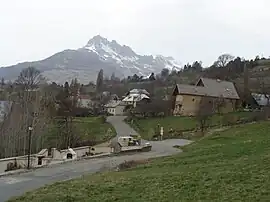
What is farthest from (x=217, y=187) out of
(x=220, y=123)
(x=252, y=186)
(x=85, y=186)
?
(x=220, y=123)

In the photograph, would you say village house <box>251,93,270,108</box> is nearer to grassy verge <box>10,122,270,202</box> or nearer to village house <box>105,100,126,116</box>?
village house <box>105,100,126,116</box>

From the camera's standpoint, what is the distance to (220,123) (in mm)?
64750

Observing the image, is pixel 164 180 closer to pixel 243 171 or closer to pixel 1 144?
pixel 243 171

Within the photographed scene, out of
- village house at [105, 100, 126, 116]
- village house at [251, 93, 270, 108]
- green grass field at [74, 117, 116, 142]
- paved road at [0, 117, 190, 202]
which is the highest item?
village house at [251, 93, 270, 108]

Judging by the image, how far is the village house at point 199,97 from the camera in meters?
85.1

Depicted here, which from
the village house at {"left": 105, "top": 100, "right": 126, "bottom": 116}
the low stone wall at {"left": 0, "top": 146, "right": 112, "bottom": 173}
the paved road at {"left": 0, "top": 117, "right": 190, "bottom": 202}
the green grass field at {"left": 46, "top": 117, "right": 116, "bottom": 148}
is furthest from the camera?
the village house at {"left": 105, "top": 100, "right": 126, "bottom": 116}

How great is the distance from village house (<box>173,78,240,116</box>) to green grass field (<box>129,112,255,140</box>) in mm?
8237

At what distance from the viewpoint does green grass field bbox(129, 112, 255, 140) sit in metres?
66.8

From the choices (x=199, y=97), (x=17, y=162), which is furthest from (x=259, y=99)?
(x=17, y=162)

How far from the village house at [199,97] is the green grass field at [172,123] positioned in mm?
8237

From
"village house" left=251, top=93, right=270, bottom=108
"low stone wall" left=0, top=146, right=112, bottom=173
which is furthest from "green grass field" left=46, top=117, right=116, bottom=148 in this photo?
"village house" left=251, top=93, right=270, bottom=108

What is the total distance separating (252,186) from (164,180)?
12.6ft

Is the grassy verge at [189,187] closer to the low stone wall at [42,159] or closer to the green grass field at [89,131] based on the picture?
the low stone wall at [42,159]

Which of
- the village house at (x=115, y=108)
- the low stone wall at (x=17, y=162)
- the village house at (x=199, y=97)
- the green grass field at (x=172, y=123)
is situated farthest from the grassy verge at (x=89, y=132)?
the village house at (x=115, y=108)
